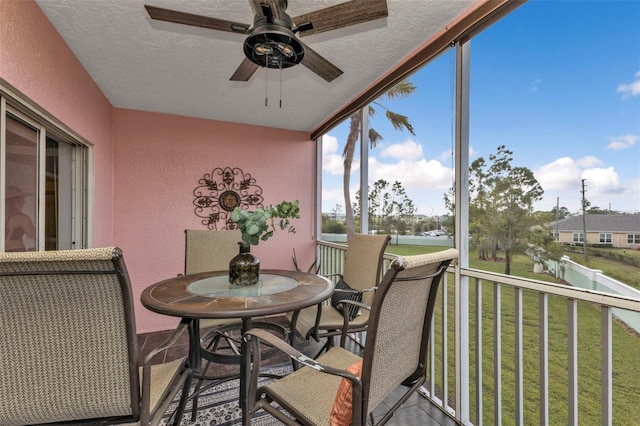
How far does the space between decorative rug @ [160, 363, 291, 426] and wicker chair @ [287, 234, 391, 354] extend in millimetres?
536

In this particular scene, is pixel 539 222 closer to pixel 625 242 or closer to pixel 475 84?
pixel 625 242

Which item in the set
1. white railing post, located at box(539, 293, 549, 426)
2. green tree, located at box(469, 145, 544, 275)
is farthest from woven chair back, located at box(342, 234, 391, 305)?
white railing post, located at box(539, 293, 549, 426)

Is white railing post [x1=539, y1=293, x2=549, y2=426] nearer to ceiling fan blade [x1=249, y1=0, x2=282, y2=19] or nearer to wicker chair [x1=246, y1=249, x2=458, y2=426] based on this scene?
wicker chair [x1=246, y1=249, x2=458, y2=426]

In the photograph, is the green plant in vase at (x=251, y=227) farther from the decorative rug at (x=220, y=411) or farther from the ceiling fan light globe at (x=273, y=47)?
the decorative rug at (x=220, y=411)

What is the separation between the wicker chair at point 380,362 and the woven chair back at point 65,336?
51 centimetres

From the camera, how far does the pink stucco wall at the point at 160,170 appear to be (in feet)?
9.02

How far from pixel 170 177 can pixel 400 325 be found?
3269 millimetres

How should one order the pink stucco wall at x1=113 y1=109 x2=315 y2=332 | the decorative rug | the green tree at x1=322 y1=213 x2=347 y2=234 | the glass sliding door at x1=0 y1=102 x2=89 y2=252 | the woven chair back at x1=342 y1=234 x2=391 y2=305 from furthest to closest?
1. the green tree at x1=322 y1=213 x2=347 y2=234
2. the pink stucco wall at x1=113 y1=109 x2=315 y2=332
3. the woven chair back at x1=342 y1=234 x2=391 y2=305
4. the decorative rug
5. the glass sliding door at x1=0 y1=102 x2=89 y2=252

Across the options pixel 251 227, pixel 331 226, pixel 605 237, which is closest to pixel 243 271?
pixel 251 227

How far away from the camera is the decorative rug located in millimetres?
1863

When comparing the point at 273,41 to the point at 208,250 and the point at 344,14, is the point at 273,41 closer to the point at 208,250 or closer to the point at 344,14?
the point at 344,14

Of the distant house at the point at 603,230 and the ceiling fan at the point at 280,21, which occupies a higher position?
the ceiling fan at the point at 280,21

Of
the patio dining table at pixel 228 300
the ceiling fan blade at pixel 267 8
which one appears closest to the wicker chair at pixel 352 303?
the patio dining table at pixel 228 300

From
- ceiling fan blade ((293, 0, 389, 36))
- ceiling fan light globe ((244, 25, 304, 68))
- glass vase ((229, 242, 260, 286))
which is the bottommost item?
glass vase ((229, 242, 260, 286))
